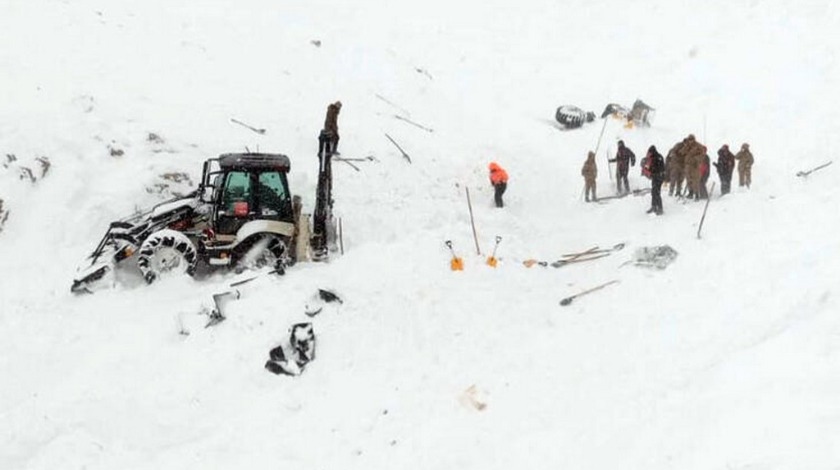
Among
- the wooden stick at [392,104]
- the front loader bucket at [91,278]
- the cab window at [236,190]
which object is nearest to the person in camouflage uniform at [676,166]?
the wooden stick at [392,104]

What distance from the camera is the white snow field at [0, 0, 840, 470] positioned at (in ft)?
26.7

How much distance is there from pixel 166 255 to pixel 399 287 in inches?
154

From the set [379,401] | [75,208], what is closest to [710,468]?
[379,401]

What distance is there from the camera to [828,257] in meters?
10.4


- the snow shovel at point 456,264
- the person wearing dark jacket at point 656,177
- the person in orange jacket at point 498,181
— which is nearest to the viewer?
the snow shovel at point 456,264

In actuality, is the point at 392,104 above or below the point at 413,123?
above

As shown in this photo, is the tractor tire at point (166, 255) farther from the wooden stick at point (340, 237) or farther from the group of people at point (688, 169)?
the group of people at point (688, 169)

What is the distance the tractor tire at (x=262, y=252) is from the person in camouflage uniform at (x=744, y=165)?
38.0 ft

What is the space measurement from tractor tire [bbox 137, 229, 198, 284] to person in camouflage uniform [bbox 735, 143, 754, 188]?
1307 centimetres

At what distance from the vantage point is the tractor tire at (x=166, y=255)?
11.2 metres

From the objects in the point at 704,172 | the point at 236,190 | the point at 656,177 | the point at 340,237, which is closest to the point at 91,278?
the point at 236,190

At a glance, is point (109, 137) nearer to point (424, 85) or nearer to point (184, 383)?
point (184, 383)

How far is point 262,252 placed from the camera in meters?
11.8

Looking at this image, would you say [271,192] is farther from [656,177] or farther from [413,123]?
[413,123]
